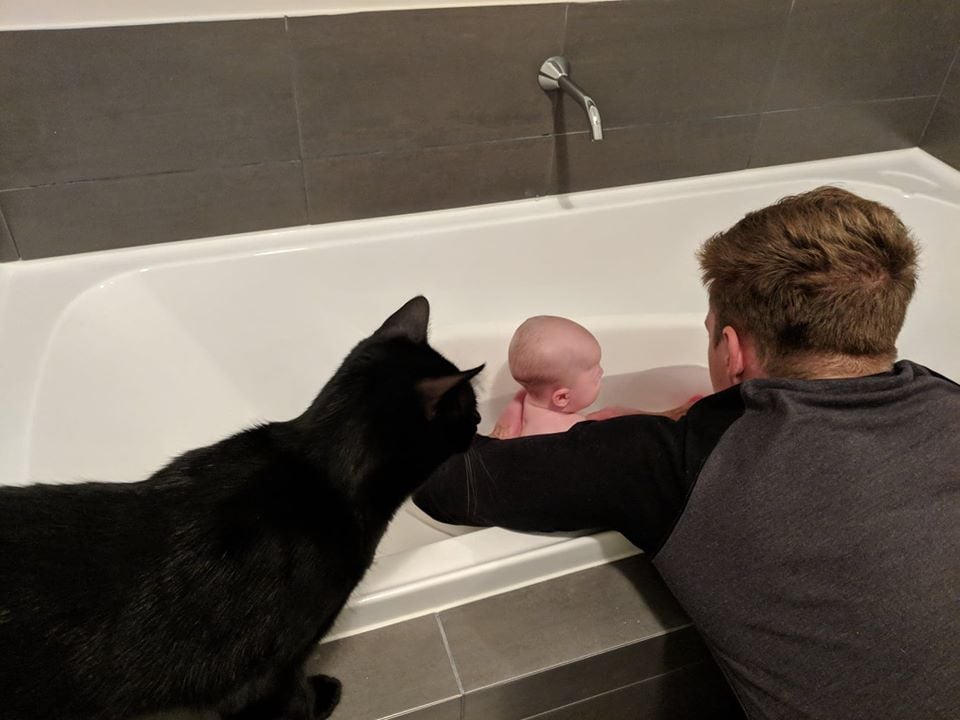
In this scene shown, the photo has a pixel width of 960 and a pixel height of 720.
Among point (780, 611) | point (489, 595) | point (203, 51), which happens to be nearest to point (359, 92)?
point (203, 51)

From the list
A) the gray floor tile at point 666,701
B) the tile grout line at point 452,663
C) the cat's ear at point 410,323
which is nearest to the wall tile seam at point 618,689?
the gray floor tile at point 666,701

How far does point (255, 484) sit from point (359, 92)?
0.75 m

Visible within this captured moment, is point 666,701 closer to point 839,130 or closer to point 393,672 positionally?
point 393,672

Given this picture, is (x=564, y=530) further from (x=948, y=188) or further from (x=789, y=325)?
(x=948, y=188)

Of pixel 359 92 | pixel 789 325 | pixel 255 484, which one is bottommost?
pixel 255 484

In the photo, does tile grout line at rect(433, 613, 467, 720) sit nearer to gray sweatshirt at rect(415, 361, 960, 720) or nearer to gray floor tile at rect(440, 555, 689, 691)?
gray floor tile at rect(440, 555, 689, 691)

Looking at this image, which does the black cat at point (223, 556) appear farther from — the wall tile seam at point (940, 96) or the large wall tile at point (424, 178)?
the wall tile seam at point (940, 96)

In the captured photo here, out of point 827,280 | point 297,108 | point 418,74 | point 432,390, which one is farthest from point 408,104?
point 827,280

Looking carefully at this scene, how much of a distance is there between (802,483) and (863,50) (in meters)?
1.22

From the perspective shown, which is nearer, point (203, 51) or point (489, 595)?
point (489, 595)

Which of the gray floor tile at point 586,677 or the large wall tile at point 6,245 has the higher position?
the large wall tile at point 6,245

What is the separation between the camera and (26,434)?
3.18 ft

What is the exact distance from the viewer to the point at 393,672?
83 centimetres

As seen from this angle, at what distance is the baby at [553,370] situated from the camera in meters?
A: 1.20
